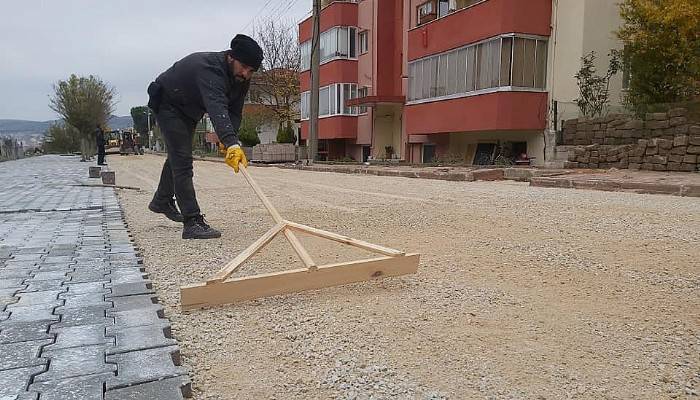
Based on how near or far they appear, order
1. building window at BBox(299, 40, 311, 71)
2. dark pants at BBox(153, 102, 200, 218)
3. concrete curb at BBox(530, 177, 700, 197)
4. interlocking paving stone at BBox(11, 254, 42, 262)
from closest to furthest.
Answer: interlocking paving stone at BBox(11, 254, 42, 262) < dark pants at BBox(153, 102, 200, 218) < concrete curb at BBox(530, 177, 700, 197) < building window at BBox(299, 40, 311, 71)

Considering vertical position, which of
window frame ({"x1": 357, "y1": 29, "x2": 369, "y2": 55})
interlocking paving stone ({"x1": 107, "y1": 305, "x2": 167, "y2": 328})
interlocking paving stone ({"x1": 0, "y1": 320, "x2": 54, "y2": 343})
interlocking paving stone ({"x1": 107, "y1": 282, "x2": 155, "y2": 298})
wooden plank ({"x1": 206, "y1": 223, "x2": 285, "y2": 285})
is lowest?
interlocking paving stone ({"x1": 0, "y1": 320, "x2": 54, "y2": 343})

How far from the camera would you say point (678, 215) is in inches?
206

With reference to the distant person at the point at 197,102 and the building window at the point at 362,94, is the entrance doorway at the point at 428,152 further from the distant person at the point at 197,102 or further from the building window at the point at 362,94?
the distant person at the point at 197,102

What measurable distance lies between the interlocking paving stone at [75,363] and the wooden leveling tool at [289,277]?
1.77ft

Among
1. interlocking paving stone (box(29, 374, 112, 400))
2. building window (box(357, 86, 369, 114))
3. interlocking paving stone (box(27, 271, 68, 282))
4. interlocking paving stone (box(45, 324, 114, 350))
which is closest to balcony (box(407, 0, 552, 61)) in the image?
building window (box(357, 86, 369, 114))

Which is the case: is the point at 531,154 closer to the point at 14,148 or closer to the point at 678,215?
the point at 678,215

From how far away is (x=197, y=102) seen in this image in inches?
166

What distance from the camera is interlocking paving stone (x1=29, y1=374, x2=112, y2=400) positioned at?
5.41ft

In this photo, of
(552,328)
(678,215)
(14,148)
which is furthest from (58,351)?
(14,148)

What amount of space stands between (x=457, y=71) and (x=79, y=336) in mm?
15587

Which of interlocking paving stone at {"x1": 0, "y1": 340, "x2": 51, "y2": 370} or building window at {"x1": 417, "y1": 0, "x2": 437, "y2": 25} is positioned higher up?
building window at {"x1": 417, "y1": 0, "x2": 437, "y2": 25}

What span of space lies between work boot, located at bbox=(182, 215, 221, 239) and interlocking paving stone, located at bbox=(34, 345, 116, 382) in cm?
231

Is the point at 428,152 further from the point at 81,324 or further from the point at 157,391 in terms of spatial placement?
the point at 157,391

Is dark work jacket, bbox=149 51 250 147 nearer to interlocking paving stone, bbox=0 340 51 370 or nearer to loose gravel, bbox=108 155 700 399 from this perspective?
loose gravel, bbox=108 155 700 399
